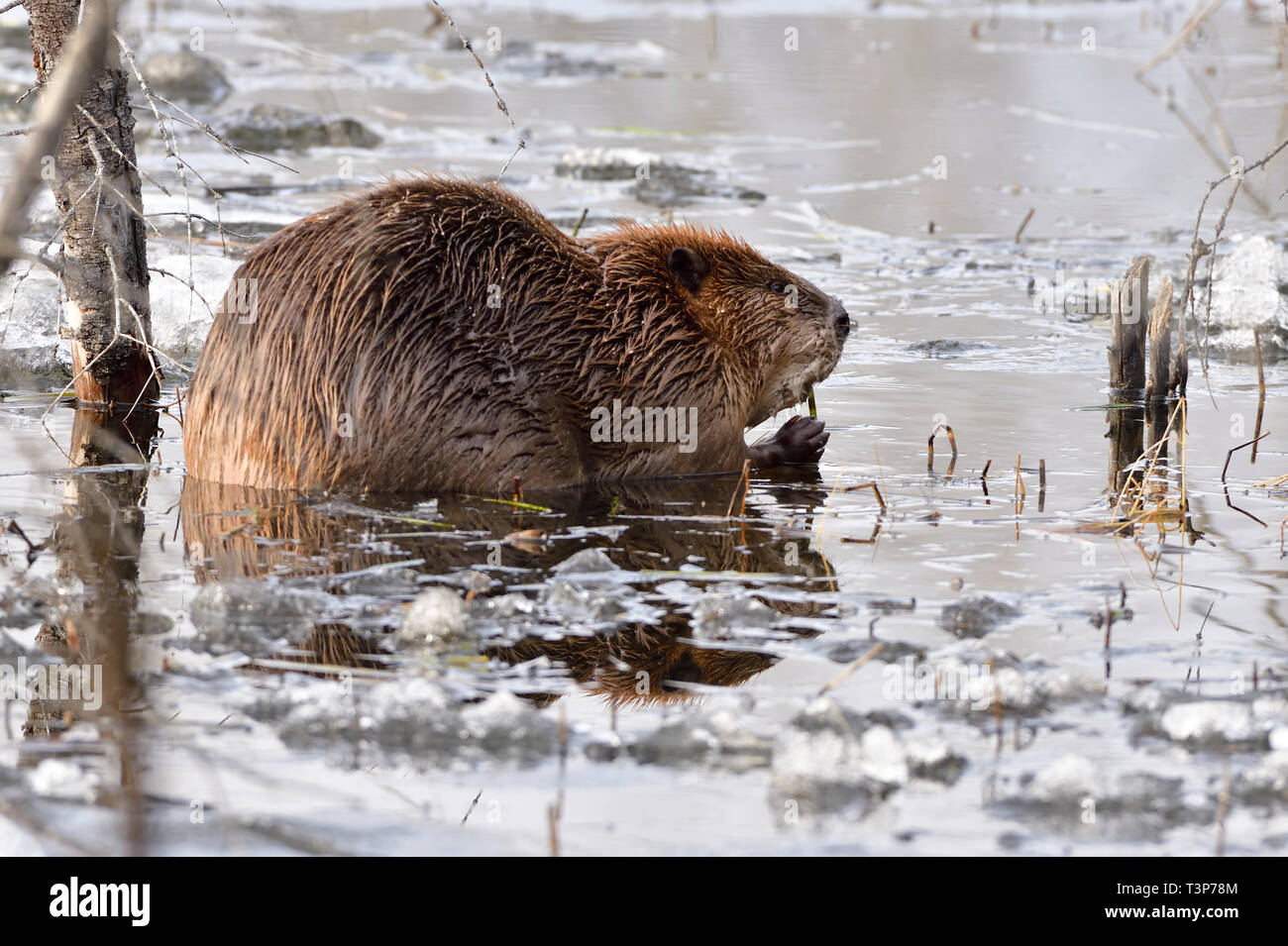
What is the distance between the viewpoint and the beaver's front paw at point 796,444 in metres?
5.04

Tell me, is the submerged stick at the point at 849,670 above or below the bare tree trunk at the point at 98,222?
below

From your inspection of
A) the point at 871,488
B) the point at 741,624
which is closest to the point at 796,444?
the point at 871,488

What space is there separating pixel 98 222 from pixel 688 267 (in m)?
1.91

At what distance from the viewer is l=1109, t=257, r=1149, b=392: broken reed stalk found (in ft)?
18.8

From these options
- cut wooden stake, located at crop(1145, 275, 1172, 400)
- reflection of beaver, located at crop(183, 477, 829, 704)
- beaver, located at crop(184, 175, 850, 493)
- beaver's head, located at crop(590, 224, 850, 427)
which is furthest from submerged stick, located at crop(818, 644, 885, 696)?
cut wooden stake, located at crop(1145, 275, 1172, 400)

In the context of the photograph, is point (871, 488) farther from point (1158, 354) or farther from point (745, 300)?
point (1158, 354)

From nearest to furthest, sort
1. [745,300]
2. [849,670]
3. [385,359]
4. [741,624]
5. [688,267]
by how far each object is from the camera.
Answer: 1. [849,670]
2. [741,624]
3. [385,359]
4. [688,267]
5. [745,300]

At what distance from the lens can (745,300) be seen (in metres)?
5.11

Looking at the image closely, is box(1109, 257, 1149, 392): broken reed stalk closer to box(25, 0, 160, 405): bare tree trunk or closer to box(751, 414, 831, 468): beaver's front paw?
box(751, 414, 831, 468): beaver's front paw

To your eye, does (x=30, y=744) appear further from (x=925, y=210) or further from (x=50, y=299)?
(x=925, y=210)

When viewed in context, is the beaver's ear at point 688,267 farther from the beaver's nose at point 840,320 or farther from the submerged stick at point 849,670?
the submerged stick at point 849,670

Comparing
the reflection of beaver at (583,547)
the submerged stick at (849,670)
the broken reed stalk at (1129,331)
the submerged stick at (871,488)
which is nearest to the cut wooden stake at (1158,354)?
the broken reed stalk at (1129,331)

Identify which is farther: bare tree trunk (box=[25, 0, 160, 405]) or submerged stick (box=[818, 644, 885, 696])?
bare tree trunk (box=[25, 0, 160, 405])

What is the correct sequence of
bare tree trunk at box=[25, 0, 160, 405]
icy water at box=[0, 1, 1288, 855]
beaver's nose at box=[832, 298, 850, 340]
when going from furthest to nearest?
beaver's nose at box=[832, 298, 850, 340], bare tree trunk at box=[25, 0, 160, 405], icy water at box=[0, 1, 1288, 855]
